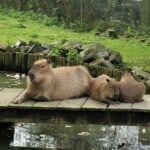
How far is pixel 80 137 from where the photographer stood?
779 centimetres

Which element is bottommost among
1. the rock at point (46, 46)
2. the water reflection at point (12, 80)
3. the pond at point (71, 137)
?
the pond at point (71, 137)

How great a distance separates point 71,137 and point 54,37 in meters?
8.48

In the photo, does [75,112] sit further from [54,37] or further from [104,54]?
[54,37]

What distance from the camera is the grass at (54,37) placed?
13.3 metres

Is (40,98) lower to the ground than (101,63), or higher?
higher

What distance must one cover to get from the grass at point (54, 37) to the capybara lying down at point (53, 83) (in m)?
4.73

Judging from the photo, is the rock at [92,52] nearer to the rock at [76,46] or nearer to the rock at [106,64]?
the rock at [76,46]

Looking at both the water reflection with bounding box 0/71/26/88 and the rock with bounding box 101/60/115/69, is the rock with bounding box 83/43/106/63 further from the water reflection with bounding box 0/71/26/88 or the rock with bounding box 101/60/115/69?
the water reflection with bounding box 0/71/26/88

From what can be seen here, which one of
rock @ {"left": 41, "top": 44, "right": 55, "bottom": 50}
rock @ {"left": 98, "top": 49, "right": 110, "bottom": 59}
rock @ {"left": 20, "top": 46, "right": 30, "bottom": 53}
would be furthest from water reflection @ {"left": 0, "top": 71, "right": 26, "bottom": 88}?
rock @ {"left": 98, "top": 49, "right": 110, "bottom": 59}

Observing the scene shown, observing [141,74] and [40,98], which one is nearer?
[40,98]

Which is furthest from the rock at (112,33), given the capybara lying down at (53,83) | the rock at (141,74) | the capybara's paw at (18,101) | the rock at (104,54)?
the capybara's paw at (18,101)

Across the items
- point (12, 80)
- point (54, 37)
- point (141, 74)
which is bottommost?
point (12, 80)

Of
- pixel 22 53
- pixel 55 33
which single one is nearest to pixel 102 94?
pixel 22 53

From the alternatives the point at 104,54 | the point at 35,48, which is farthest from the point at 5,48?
the point at 104,54
